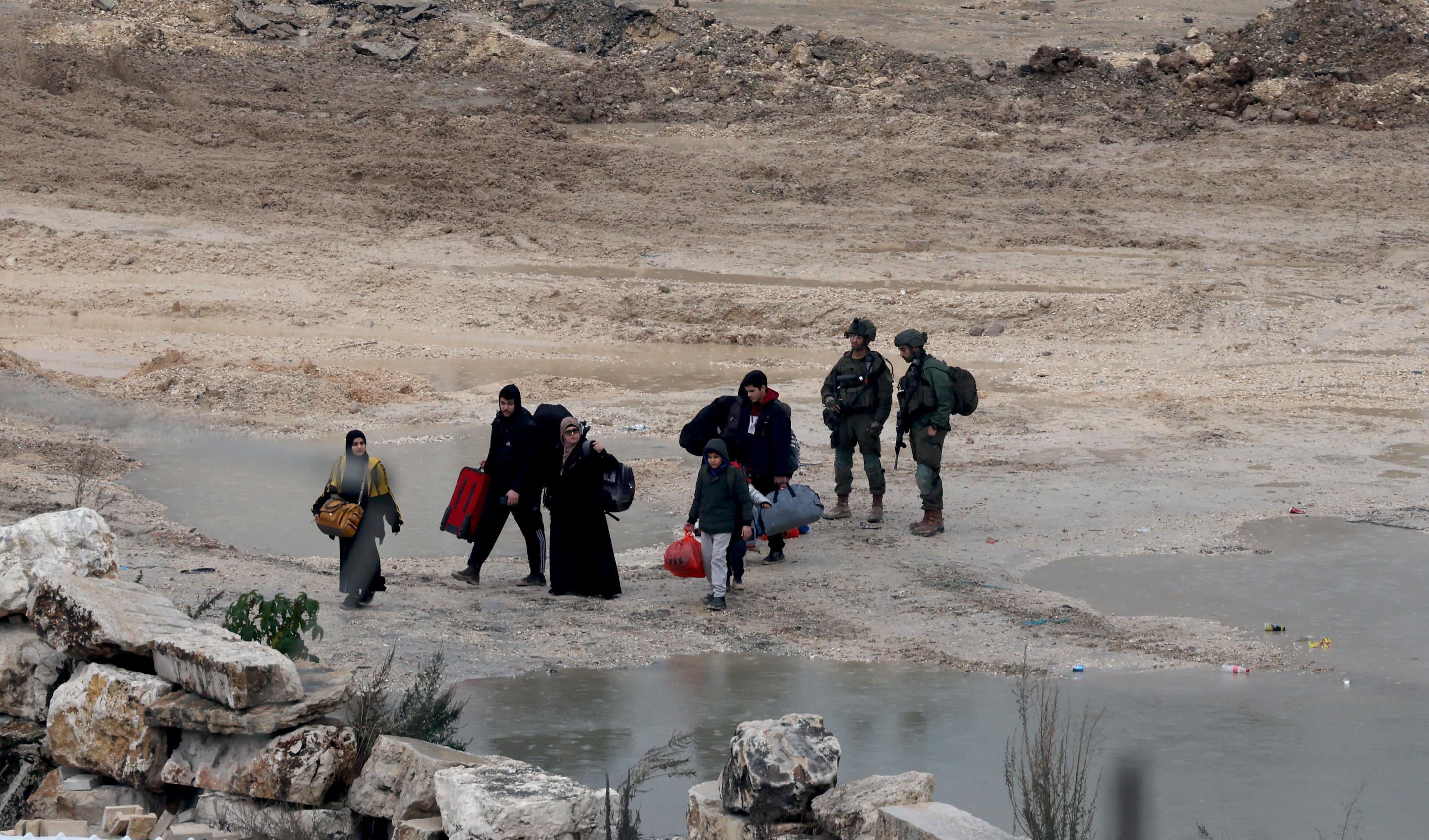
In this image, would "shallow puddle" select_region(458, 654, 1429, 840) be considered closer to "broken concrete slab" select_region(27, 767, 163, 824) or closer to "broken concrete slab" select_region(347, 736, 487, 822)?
"broken concrete slab" select_region(347, 736, 487, 822)

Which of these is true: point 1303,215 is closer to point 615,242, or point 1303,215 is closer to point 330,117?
point 615,242

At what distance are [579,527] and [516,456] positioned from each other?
2.16 feet

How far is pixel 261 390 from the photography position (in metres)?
15.8

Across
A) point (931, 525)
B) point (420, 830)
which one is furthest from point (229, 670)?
point (931, 525)

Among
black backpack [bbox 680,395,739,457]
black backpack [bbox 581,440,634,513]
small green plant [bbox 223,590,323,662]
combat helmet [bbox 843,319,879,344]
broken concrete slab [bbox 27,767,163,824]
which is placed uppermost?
combat helmet [bbox 843,319,879,344]

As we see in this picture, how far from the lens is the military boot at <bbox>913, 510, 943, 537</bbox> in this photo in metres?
11.4

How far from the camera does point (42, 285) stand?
21.2 meters

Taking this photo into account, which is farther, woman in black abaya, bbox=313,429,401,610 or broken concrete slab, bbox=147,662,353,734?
woman in black abaya, bbox=313,429,401,610

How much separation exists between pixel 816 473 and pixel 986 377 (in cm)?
521

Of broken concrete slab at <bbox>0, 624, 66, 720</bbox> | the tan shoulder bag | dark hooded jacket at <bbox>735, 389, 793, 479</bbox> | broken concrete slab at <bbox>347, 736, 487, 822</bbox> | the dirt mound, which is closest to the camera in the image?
broken concrete slab at <bbox>347, 736, 487, 822</bbox>

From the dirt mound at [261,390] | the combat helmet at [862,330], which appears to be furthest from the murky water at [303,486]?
the combat helmet at [862,330]

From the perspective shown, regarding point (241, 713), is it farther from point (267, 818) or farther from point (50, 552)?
point (50, 552)

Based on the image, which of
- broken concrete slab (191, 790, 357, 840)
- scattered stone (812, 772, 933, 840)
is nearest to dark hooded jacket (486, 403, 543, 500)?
broken concrete slab (191, 790, 357, 840)

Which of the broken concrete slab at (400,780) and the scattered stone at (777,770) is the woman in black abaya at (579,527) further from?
the scattered stone at (777,770)
